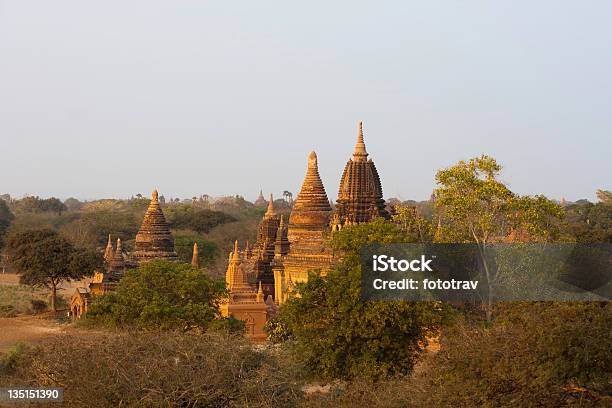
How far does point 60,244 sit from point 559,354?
113 ft

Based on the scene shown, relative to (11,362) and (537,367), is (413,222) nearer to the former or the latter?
(11,362)

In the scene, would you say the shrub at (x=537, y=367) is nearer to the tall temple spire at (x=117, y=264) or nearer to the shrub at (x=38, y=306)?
the tall temple spire at (x=117, y=264)

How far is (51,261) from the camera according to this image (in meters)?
42.1

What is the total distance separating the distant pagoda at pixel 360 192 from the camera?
117 ft

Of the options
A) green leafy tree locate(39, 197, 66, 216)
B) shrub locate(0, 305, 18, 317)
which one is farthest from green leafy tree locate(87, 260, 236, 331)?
green leafy tree locate(39, 197, 66, 216)

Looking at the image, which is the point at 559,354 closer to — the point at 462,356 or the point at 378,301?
the point at 462,356

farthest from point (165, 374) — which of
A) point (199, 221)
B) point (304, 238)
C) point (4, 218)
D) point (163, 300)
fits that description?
point (4, 218)

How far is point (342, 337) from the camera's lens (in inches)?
811

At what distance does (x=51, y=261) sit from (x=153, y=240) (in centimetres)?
797

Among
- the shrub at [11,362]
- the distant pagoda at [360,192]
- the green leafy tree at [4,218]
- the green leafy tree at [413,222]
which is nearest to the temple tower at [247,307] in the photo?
the distant pagoda at [360,192]

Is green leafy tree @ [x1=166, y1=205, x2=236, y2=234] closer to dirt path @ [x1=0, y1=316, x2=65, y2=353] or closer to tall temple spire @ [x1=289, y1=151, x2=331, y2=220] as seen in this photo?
dirt path @ [x1=0, y1=316, x2=65, y2=353]

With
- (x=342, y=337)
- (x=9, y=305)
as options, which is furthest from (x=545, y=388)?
(x=9, y=305)

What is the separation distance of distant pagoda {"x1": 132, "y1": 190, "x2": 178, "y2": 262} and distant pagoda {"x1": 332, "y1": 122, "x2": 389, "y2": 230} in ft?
25.5

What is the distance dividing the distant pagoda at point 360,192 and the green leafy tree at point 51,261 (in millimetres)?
13439
